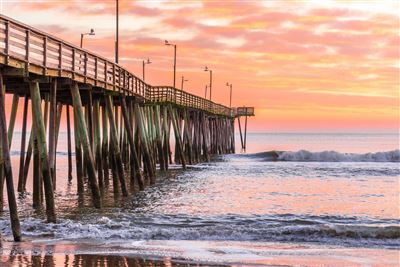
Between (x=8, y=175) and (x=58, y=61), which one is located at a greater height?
(x=58, y=61)

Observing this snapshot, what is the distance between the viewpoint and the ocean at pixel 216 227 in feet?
40.9

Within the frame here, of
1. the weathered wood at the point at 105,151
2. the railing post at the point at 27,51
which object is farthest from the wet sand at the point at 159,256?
the weathered wood at the point at 105,151

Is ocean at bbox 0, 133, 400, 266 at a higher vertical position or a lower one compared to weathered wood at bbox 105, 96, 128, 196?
lower

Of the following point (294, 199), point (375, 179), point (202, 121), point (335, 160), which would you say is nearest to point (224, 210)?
point (294, 199)

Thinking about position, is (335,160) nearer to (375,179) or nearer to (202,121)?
(202,121)

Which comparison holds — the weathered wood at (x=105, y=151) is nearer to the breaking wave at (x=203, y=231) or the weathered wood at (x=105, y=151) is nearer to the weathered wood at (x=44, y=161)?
the breaking wave at (x=203, y=231)

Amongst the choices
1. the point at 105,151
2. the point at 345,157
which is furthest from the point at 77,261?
the point at 345,157

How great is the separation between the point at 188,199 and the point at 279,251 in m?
10.1

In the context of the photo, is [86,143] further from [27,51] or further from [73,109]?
[27,51]

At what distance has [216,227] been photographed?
16422 millimetres

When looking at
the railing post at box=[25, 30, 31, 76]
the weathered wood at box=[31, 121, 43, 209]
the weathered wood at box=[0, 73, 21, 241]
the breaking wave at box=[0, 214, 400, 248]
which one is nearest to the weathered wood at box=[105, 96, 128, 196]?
the weathered wood at box=[31, 121, 43, 209]

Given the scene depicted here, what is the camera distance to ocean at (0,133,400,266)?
12453 mm

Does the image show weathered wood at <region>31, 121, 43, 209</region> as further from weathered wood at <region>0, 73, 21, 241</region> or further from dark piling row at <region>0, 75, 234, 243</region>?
weathered wood at <region>0, 73, 21, 241</region>

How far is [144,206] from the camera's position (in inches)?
818
